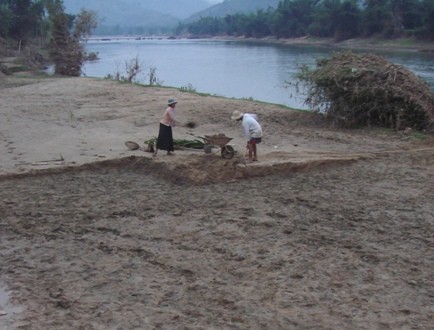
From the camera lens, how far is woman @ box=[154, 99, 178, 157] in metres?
11.8

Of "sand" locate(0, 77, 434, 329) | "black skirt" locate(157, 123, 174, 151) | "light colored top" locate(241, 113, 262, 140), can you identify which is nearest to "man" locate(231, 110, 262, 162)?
"light colored top" locate(241, 113, 262, 140)

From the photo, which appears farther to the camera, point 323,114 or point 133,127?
point 323,114

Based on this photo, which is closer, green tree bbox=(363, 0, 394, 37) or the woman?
the woman

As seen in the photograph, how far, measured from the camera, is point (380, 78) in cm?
1537

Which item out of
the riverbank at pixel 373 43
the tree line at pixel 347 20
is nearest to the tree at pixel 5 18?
the riverbank at pixel 373 43

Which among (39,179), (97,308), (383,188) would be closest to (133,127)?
(39,179)

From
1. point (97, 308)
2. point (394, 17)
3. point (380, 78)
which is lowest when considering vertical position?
point (97, 308)

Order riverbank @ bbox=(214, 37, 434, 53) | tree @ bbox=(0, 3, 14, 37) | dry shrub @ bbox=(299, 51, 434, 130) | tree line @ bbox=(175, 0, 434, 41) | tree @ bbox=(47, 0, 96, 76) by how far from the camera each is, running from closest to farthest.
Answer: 1. dry shrub @ bbox=(299, 51, 434, 130)
2. tree @ bbox=(47, 0, 96, 76)
3. tree @ bbox=(0, 3, 14, 37)
4. riverbank @ bbox=(214, 37, 434, 53)
5. tree line @ bbox=(175, 0, 434, 41)

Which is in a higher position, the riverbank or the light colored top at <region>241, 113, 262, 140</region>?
the riverbank

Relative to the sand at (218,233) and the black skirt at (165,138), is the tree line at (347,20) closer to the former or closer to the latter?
the sand at (218,233)

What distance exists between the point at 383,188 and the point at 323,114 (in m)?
7.31

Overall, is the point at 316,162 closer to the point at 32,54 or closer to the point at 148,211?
the point at 148,211

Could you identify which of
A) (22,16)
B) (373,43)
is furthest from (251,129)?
(373,43)

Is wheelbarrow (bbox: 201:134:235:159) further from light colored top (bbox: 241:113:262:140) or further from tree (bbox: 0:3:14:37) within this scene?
tree (bbox: 0:3:14:37)
